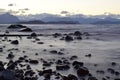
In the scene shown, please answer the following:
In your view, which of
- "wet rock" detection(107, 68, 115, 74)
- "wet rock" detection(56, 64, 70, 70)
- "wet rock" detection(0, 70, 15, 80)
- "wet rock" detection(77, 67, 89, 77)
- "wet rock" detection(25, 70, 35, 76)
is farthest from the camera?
"wet rock" detection(56, 64, 70, 70)

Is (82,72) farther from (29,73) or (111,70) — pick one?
(29,73)

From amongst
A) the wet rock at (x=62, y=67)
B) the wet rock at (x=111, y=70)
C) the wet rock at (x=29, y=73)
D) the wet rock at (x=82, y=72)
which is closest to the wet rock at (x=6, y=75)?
the wet rock at (x=29, y=73)

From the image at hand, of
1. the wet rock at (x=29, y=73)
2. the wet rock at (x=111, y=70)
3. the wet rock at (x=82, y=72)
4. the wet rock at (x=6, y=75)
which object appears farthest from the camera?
the wet rock at (x=111, y=70)

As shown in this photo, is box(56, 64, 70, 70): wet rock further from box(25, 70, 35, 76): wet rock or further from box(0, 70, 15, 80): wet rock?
box(0, 70, 15, 80): wet rock

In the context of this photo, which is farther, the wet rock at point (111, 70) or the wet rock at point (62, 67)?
the wet rock at point (62, 67)

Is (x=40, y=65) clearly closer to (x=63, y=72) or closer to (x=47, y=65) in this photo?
(x=47, y=65)

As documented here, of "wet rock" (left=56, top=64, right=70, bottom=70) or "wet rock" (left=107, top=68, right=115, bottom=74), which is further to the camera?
"wet rock" (left=56, top=64, right=70, bottom=70)

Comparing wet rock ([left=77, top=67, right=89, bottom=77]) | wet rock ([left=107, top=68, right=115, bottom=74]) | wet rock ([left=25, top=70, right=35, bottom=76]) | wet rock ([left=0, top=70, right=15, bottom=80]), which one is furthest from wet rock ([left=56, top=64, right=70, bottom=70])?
wet rock ([left=0, top=70, right=15, bottom=80])

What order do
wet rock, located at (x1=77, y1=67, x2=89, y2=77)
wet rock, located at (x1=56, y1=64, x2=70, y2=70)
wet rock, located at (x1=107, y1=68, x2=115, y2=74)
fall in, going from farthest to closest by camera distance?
1. wet rock, located at (x1=56, y1=64, x2=70, y2=70)
2. wet rock, located at (x1=107, y1=68, x2=115, y2=74)
3. wet rock, located at (x1=77, y1=67, x2=89, y2=77)

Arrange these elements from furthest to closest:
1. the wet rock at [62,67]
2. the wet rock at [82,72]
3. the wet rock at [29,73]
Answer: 1. the wet rock at [62,67]
2. the wet rock at [82,72]
3. the wet rock at [29,73]

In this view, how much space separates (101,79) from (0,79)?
9.77 metres

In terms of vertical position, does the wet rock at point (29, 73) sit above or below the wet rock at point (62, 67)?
above

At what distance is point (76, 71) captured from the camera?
3117 cm

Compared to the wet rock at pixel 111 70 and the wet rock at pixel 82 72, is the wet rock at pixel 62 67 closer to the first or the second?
the wet rock at pixel 82 72
